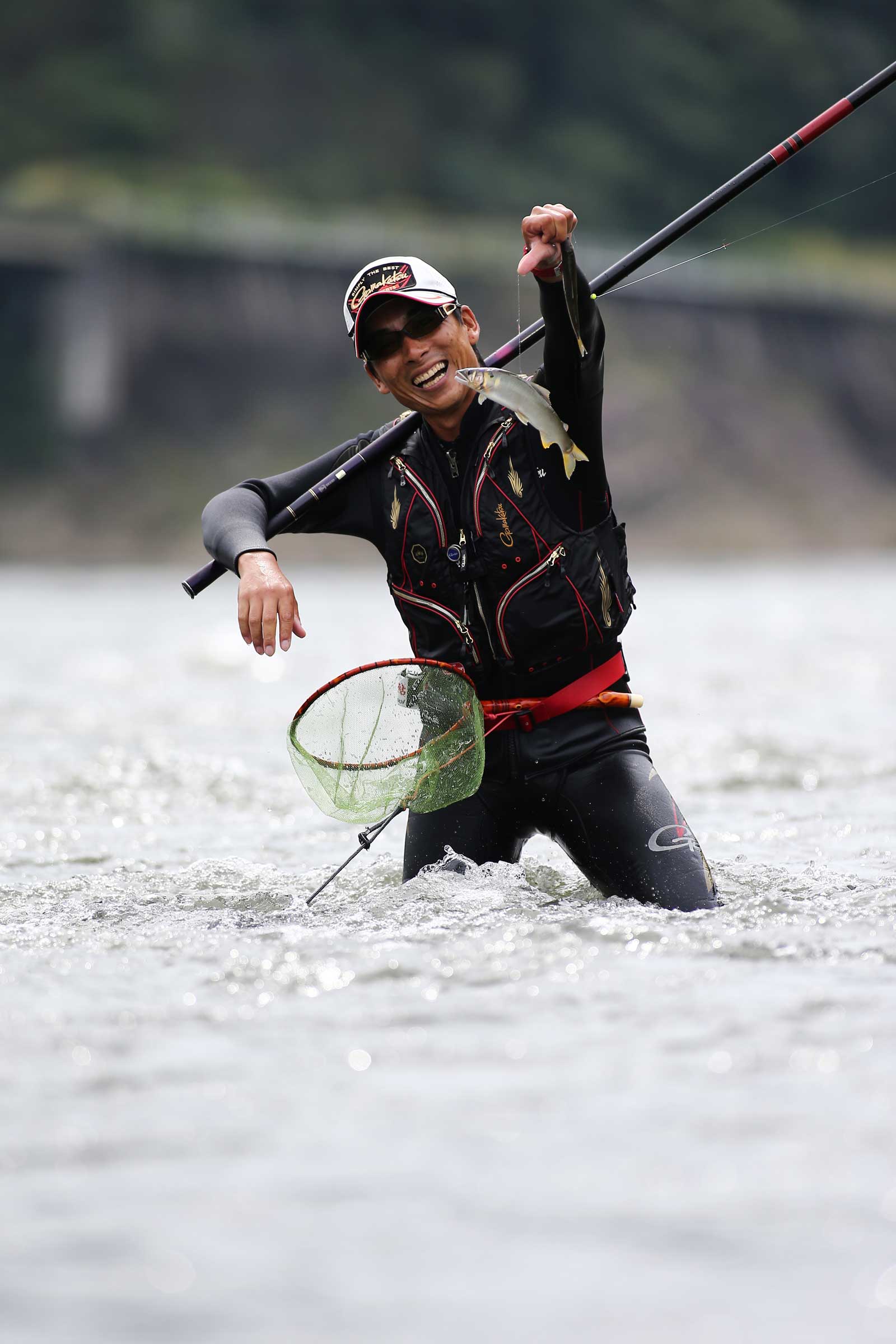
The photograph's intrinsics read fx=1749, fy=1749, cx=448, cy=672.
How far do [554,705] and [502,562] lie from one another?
46 cm

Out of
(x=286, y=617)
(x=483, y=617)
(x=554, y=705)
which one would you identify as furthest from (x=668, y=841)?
(x=286, y=617)

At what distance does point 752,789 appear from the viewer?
874 cm

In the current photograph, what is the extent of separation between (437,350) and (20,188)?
2178 inches

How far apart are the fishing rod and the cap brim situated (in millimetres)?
300

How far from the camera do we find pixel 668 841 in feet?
16.0

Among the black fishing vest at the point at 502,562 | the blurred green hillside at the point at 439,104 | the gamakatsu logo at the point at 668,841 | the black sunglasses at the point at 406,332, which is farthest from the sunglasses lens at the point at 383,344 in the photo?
the blurred green hillside at the point at 439,104

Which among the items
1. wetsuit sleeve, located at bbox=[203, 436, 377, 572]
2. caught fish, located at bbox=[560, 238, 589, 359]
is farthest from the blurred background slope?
caught fish, located at bbox=[560, 238, 589, 359]

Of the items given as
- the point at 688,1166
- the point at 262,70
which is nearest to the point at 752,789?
the point at 688,1166

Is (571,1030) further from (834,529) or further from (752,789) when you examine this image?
(834,529)

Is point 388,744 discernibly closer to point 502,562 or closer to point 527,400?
point 502,562

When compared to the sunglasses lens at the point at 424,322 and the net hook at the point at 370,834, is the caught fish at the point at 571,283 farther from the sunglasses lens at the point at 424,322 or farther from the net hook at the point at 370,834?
the net hook at the point at 370,834

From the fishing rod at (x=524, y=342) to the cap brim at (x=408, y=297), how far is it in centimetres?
30

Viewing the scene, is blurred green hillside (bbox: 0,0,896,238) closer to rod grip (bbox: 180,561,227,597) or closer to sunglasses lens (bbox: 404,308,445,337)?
rod grip (bbox: 180,561,227,597)

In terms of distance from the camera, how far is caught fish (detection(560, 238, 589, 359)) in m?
4.25
